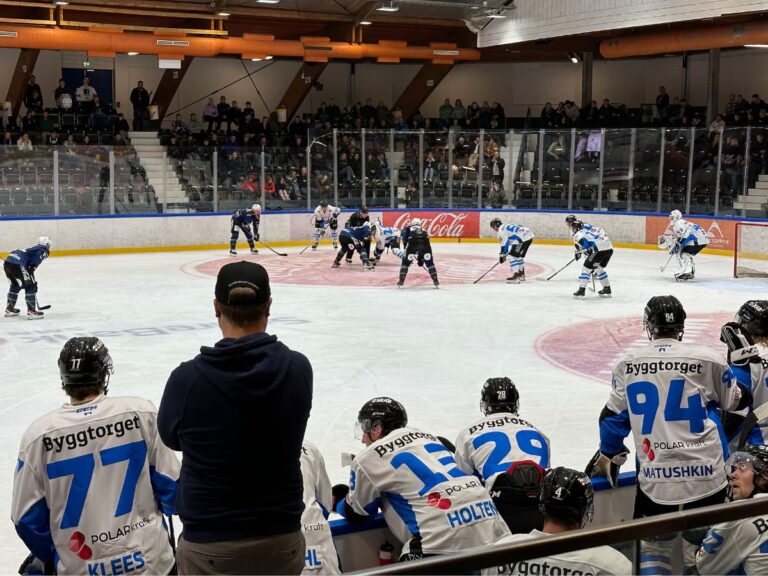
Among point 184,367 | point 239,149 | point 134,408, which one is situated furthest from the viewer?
point 239,149

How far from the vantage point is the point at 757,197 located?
1905 centimetres

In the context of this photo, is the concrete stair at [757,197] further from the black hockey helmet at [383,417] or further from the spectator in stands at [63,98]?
the black hockey helmet at [383,417]

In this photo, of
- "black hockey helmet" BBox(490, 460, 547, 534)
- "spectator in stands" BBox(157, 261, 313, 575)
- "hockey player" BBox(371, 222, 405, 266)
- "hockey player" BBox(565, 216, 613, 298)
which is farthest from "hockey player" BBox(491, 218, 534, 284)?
"spectator in stands" BBox(157, 261, 313, 575)

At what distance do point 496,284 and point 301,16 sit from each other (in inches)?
429

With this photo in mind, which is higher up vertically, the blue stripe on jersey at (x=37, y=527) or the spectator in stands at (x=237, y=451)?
the spectator in stands at (x=237, y=451)

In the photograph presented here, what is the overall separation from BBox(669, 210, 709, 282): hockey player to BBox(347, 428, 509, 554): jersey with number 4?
43.0 feet

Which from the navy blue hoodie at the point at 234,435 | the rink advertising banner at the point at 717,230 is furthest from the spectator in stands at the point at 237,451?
the rink advertising banner at the point at 717,230

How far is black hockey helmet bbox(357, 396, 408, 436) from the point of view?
3.67m

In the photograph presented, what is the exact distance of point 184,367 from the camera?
2.33 metres

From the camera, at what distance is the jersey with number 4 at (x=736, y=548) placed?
2.34 m

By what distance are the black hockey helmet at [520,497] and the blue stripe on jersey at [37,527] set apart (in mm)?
1654

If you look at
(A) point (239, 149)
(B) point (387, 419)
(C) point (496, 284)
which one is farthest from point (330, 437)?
(A) point (239, 149)

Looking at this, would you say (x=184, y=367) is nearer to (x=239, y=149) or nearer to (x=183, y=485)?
(x=183, y=485)

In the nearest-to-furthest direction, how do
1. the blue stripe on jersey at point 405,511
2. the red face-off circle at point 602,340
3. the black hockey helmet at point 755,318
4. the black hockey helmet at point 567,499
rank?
1. the black hockey helmet at point 567,499
2. the blue stripe on jersey at point 405,511
3. the black hockey helmet at point 755,318
4. the red face-off circle at point 602,340
